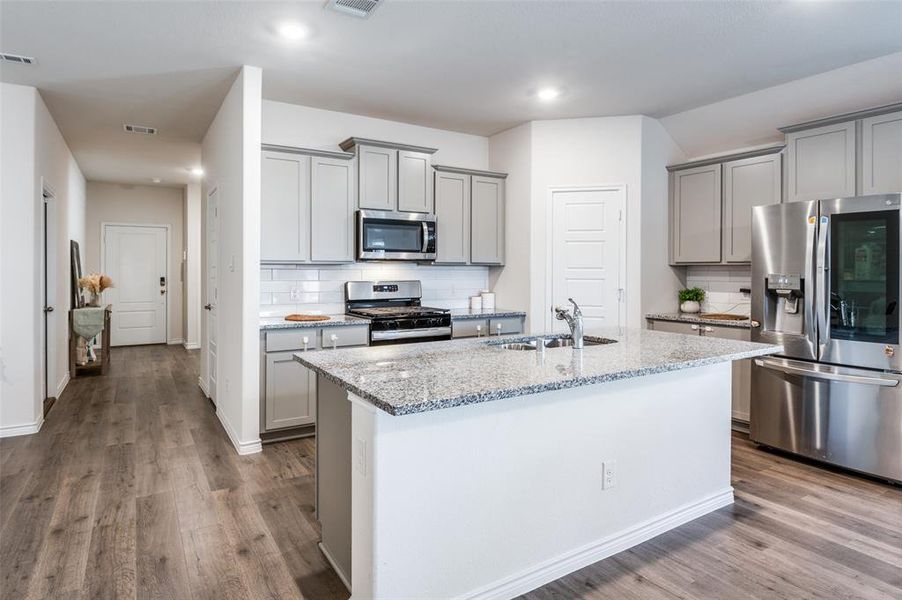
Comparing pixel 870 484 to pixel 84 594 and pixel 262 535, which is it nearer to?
pixel 262 535

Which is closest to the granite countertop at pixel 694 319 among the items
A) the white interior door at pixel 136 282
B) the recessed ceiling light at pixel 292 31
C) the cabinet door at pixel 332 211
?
the cabinet door at pixel 332 211

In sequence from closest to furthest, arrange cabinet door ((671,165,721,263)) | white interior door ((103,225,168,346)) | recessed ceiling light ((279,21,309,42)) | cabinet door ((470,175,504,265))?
recessed ceiling light ((279,21,309,42)) < cabinet door ((671,165,721,263)) < cabinet door ((470,175,504,265)) < white interior door ((103,225,168,346))

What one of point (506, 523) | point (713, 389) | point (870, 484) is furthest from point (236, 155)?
point (870, 484)

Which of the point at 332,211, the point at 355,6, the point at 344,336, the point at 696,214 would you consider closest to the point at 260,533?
the point at 344,336

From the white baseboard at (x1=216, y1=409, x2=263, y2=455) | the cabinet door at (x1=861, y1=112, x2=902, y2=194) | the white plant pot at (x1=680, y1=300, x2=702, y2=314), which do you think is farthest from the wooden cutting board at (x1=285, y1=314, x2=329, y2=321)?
the cabinet door at (x1=861, y1=112, x2=902, y2=194)

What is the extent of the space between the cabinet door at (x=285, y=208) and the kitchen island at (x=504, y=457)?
1915 millimetres

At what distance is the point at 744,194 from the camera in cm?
434

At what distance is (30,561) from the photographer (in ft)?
7.41

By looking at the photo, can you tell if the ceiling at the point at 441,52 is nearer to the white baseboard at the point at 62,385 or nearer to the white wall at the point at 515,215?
the white wall at the point at 515,215

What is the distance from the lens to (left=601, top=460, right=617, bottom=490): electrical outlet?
91.8 inches

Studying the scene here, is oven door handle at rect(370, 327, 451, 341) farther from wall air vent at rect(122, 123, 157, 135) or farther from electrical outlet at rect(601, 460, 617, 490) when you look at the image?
wall air vent at rect(122, 123, 157, 135)

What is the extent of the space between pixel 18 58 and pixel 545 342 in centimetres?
384

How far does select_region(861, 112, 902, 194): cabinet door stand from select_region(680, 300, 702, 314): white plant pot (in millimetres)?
1530

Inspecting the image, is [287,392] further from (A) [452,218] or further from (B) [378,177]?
(A) [452,218]
